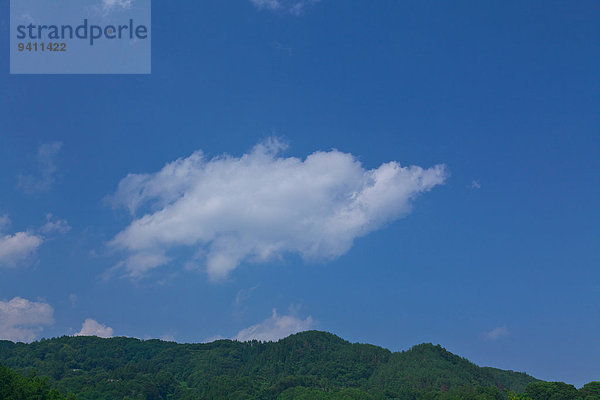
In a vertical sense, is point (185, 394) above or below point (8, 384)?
below

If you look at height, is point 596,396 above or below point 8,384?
below

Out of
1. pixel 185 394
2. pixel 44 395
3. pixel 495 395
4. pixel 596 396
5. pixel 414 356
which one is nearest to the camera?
pixel 44 395

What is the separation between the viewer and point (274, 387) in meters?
173

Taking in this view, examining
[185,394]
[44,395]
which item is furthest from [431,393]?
[44,395]

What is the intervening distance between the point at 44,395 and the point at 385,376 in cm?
12327

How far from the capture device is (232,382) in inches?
6786

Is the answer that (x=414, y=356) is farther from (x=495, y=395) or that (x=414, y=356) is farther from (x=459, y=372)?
(x=495, y=395)

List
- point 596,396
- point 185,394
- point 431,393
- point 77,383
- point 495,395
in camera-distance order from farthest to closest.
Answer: point 185,394
point 77,383
point 431,393
point 495,395
point 596,396

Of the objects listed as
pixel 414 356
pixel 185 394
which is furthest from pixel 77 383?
pixel 414 356

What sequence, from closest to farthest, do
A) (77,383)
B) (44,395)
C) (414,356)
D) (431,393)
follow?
(44,395) < (431,393) < (77,383) < (414,356)

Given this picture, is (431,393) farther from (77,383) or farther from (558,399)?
(77,383)

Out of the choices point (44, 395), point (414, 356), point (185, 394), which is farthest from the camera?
point (414, 356)

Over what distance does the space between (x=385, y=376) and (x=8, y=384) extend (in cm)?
13039

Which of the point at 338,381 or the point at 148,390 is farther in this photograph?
the point at 338,381
